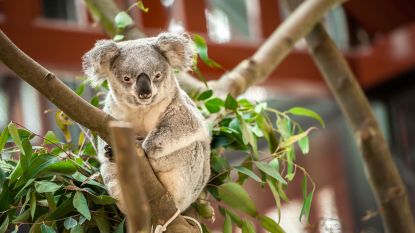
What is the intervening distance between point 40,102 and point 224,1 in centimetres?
185

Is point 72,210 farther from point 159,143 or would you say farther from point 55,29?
point 55,29

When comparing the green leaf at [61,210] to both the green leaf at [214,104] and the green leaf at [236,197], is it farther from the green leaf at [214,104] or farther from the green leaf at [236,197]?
the green leaf at [214,104]

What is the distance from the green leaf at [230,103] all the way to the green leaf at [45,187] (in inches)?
29.4

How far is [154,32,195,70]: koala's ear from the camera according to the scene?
250 centimetres

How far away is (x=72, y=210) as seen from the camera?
225cm

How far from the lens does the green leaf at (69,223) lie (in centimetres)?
217

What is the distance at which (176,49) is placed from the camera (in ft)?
8.27

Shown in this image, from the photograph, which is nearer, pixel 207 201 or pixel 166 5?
pixel 207 201

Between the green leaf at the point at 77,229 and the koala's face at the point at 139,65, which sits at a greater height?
the koala's face at the point at 139,65

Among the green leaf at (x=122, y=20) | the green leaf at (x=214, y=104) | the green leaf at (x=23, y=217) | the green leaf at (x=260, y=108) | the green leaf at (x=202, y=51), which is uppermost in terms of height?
the green leaf at (x=122, y=20)

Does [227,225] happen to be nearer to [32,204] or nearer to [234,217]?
[234,217]

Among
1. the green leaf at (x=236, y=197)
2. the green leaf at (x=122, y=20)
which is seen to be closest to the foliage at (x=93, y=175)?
the green leaf at (x=236, y=197)

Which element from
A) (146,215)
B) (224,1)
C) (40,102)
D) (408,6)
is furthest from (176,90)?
(408,6)

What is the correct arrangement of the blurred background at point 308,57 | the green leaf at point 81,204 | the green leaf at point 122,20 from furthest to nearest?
1. the blurred background at point 308,57
2. the green leaf at point 122,20
3. the green leaf at point 81,204
